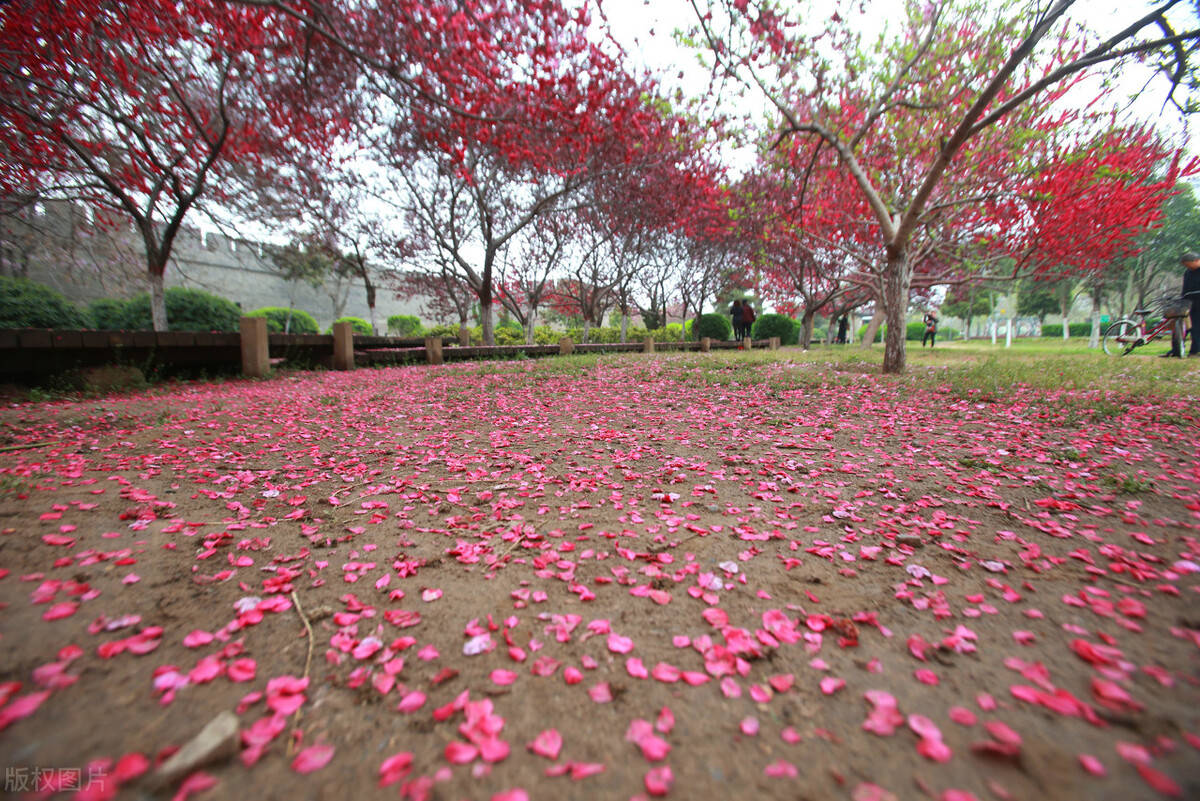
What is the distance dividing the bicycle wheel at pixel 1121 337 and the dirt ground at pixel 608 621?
10102mm

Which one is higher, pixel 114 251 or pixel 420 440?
pixel 114 251

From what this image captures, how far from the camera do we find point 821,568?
195 centimetres

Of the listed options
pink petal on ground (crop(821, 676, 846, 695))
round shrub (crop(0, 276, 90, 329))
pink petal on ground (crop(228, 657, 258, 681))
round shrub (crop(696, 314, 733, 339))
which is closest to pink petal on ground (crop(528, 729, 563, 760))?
pink petal on ground (crop(821, 676, 846, 695))

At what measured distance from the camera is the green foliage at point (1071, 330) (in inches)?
1211

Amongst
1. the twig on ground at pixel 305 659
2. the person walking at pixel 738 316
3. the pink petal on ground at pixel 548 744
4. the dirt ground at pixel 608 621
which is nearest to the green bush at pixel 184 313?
the dirt ground at pixel 608 621

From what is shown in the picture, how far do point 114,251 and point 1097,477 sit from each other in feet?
55.1

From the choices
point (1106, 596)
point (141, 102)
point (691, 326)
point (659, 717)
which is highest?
point (141, 102)

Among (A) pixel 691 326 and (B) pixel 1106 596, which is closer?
(B) pixel 1106 596

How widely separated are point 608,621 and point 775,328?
22106 mm

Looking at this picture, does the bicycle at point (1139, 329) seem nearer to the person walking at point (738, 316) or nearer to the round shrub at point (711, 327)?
the person walking at point (738, 316)

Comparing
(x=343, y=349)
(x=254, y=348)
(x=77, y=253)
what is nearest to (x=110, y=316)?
(x=77, y=253)

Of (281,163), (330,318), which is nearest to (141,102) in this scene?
(281,163)

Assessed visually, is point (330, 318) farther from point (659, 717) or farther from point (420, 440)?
point (659, 717)

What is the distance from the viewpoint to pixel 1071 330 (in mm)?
32219
